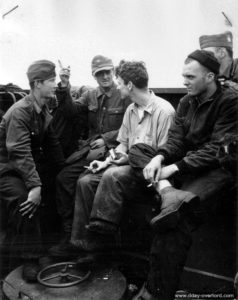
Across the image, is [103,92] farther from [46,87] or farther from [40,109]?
[40,109]

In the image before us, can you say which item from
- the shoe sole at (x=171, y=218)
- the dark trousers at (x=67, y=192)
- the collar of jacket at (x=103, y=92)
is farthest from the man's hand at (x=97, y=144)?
the shoe sole at (x=171, y=218)

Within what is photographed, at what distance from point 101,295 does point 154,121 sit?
4.97 feet

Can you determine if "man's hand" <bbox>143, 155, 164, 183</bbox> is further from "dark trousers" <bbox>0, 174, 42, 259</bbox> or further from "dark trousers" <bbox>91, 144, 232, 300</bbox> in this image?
"dark trousers" <bbox>0, 174, 42, 259</bbox>

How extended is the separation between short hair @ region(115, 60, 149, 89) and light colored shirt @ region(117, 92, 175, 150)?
166mm

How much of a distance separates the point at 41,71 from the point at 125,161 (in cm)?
118

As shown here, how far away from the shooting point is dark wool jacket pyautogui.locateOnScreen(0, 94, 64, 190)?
347 centimetres

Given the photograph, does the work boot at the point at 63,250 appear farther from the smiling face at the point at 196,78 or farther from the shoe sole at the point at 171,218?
the smiling face at the point at 196,78

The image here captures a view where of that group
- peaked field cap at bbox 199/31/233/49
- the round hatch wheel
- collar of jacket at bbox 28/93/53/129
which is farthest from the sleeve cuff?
peaked field cap at bbox 199/31/233/49

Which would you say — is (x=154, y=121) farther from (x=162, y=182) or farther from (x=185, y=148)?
(x=162, y=182)

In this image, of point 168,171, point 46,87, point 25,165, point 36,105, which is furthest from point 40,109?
point 168,171

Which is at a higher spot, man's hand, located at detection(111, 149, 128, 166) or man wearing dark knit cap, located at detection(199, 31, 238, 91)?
man wearing dark knit cap, located at detection(199, 31, 238, 91)

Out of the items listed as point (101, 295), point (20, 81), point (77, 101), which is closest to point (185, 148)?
point (101, 295)

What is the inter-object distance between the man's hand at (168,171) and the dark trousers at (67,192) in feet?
3.79

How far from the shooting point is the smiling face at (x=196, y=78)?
10.2ft
